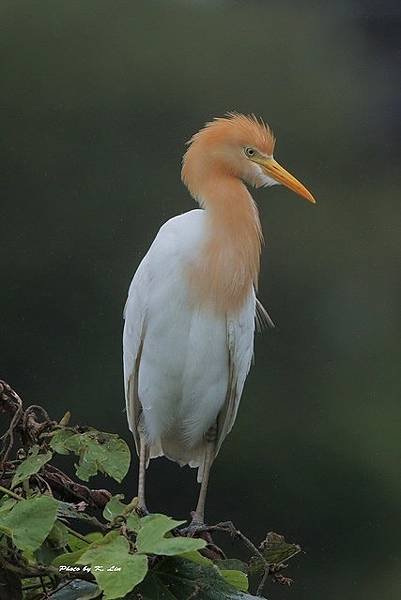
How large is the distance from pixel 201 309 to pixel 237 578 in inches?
28.7

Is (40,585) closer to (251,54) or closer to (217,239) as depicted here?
(217,239)

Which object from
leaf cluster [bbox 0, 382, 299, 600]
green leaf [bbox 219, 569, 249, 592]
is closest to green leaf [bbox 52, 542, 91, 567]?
leaf cluster [bbox 0, 382, 299, 600]

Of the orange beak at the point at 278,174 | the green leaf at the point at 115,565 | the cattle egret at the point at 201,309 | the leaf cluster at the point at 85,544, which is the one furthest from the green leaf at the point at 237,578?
the orange beak at the point at 278,174

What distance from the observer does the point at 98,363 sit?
3123mm

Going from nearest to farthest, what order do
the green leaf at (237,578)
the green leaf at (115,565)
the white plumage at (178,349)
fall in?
the green leaf at (115,565) < the green leaf at (237,578) < the white plumage at (178,349)

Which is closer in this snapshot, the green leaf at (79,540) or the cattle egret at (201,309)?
the green leaf at (79,540)

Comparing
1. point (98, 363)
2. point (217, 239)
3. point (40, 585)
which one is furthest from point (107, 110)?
point (40, 585)

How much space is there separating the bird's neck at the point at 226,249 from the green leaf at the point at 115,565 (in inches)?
32.0

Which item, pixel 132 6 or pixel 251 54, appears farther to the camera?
pixel 132 6

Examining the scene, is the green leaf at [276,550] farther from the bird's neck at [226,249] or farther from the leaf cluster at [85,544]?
the bird's neck at [226,249]

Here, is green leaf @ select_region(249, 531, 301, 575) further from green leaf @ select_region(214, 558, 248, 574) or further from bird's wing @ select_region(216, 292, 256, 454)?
bird's wing @ select_region(216, 292, 256, 454)

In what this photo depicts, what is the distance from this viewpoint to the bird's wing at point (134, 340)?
143 cm

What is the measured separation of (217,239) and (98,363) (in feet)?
5.62

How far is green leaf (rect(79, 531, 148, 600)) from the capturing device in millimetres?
578
